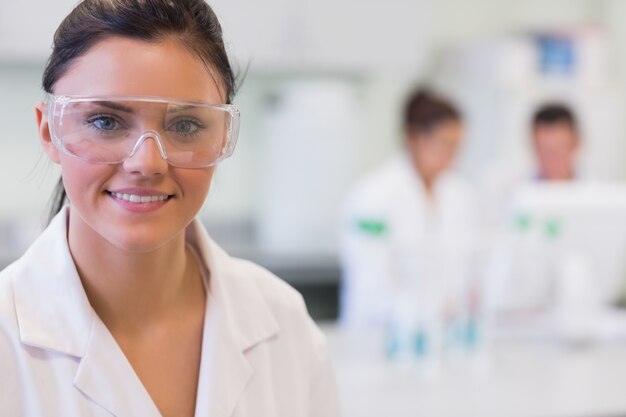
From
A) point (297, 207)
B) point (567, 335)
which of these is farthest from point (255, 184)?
point (567, 335)

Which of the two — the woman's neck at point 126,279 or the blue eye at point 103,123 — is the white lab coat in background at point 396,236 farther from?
the blue eye at point 103,123

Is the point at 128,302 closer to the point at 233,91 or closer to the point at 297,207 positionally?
the point at 233,91

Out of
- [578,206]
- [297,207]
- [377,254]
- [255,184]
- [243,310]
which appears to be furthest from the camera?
[255,184]

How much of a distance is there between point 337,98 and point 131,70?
3106 millimetres

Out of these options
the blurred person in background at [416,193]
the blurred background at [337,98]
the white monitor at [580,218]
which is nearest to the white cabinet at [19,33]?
the blurred background at [337,98]

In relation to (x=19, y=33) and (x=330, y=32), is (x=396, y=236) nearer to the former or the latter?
(x=330, y=32)

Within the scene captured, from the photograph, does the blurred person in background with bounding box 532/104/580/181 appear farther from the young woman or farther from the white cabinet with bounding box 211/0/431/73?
the young woman

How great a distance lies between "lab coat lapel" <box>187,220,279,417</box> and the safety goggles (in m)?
0.25

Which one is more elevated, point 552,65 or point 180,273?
point 552,65

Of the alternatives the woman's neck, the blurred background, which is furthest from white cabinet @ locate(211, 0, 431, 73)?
the woman's neck

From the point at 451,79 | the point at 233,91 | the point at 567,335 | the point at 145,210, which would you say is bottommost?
the point at 567,335

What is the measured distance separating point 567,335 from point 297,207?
67.4 inches

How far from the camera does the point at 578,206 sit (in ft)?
7.90

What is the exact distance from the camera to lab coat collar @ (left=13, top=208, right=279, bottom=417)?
908 millimetres
